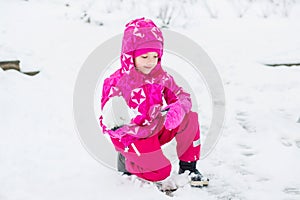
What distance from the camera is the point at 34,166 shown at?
244 cm

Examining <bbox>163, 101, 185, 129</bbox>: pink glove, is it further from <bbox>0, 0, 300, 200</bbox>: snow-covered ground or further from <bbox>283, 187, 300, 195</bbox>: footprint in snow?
<bbox>283, 187, 300, 195</bbox>: footprint in snow

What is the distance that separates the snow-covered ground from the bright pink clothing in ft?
0.57

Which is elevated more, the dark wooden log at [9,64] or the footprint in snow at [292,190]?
the dark wooden log at [9,64]

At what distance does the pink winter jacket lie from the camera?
2.19 m

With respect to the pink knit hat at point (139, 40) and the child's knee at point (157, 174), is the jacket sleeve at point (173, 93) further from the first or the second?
the child's knee at point (157, 174)

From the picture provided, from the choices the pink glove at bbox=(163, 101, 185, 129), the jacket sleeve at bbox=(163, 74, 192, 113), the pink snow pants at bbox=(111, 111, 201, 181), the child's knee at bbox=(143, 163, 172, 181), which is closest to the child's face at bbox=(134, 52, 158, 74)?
the jacket sleeve at bbox=(163, 74, 192, 113)

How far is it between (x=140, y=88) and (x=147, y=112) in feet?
0.48

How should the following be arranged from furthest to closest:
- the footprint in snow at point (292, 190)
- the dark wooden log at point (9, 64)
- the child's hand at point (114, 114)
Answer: the dark wooden log at point (9, 64)
the footprint in snow at point (292, 190)
the child's hand at point (114, 114)

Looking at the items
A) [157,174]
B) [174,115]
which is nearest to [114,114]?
[174,115]

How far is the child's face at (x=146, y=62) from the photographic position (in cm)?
221

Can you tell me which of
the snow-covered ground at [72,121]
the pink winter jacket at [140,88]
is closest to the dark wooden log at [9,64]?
the snow-covered ground at [72,121]

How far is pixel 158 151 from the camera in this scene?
227 centimetres

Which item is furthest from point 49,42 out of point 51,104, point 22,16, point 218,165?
point 218,165

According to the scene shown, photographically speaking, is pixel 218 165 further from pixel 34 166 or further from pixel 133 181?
pixel 34 166
